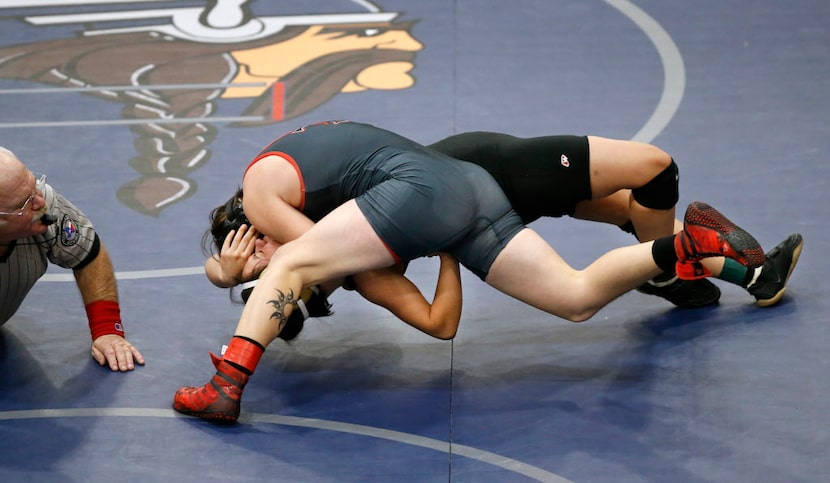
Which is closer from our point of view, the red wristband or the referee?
the referee

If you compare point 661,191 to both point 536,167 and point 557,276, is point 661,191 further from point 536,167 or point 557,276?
point 557,276

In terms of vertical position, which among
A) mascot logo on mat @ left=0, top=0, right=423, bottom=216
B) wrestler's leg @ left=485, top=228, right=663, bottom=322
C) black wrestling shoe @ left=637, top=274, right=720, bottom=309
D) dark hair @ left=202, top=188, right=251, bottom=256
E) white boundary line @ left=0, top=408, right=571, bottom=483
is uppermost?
dark hair @ left=202, top=188, right=251, bottom=256

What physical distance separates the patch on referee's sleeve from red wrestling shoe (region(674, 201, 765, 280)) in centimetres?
239

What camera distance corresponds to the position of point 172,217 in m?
5.72

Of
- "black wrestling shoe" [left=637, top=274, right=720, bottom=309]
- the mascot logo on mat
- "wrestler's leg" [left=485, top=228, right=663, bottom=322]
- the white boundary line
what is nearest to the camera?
the white boundary line

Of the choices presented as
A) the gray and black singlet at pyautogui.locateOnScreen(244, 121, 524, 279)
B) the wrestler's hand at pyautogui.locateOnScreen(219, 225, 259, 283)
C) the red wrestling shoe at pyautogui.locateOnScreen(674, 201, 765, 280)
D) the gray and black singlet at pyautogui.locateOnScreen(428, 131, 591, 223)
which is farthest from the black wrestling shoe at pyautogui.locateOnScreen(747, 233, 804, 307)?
the wrestler's hand at pyautogui.locateOnScreen(219, 225, 259, 283)

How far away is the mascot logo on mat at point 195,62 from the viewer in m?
6.57

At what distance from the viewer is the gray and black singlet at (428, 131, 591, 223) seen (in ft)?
15.1

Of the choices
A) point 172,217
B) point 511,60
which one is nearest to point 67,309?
point 172,217

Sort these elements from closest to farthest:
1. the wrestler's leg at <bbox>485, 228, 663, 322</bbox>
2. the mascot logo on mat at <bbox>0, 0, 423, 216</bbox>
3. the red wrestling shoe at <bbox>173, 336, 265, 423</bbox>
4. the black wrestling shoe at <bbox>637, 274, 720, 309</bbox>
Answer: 1. the red wrestling shoe at <bbox>173, 336, 265, 423</bbox>
2. the wrestler's leg at <bbox>485, 228, 663, 322</bbox>
3. the black wrestling shoe at <bbox>637, 274, 720, 309</bbox>
4. the mascot logo on mat at <bbox>0, 0, 423, 216</bbox>

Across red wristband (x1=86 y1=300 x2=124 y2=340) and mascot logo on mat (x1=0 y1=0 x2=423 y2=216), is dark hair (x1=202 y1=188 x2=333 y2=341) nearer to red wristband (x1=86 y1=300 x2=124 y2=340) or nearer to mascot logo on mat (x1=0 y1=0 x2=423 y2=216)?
red wristband (x1=86 y1=300 x2=124 y2=340)

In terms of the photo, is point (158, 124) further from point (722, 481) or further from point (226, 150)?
point (722, 481)

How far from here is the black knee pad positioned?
460cm

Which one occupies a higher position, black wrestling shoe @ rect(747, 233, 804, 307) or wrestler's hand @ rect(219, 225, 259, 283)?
wrestler's hand @ rect(219, 225, 259, 283)
